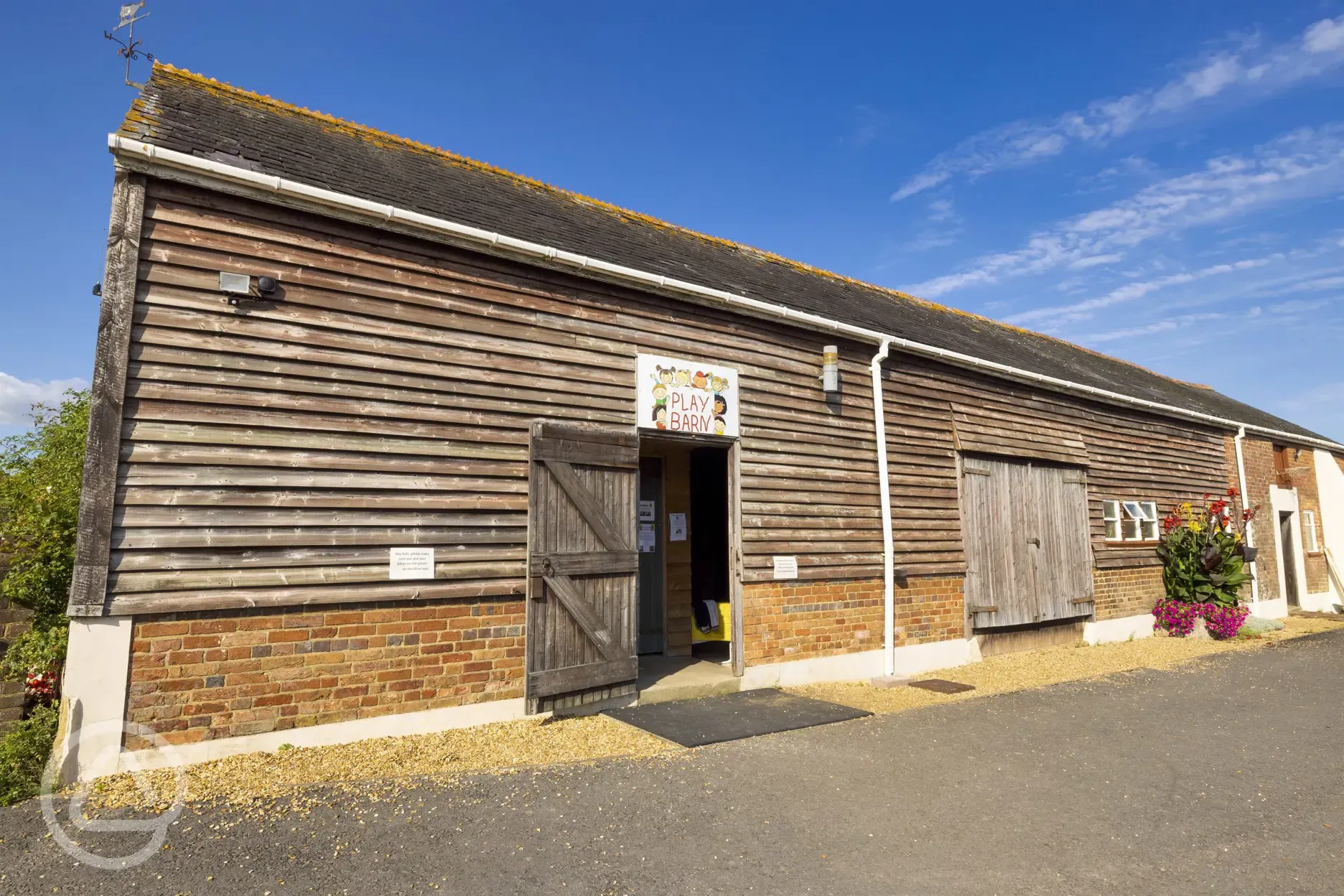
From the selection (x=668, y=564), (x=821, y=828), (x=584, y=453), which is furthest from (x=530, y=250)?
(x=821, y=828)

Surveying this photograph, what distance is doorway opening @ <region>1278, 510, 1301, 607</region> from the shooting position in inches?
617

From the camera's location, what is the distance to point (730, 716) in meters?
6.21

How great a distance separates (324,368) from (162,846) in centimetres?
295

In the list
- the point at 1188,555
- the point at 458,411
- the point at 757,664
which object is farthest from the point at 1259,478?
the point at 458,411

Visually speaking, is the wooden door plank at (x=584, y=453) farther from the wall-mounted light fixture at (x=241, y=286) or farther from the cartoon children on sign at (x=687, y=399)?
the wall-mounted light fixture at (x=241, y=286)

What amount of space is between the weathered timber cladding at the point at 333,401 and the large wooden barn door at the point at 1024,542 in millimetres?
5096

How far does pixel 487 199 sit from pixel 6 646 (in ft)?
17.2

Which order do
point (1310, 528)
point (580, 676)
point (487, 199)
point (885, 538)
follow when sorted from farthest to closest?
point (1310, 528) < point (885, 538) < point (487, 199) < point (580, 676)

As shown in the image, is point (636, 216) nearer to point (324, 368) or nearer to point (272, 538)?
point (324, 368)

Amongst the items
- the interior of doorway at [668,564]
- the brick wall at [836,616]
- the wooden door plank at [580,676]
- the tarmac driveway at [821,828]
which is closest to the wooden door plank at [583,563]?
the wooden door plank at [580,676]

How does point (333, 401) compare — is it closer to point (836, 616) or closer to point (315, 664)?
point (315, 664)

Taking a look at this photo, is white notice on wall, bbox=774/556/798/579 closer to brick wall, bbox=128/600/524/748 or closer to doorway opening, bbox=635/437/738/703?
doorway opening, bbox=635/437/738/703

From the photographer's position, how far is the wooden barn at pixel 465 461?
4668 millimetres

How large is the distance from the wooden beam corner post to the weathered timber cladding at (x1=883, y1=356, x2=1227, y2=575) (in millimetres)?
7119
